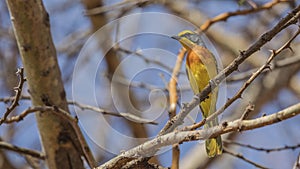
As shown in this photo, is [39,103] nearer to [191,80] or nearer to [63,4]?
[191,80]

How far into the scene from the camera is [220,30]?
11.1 feet

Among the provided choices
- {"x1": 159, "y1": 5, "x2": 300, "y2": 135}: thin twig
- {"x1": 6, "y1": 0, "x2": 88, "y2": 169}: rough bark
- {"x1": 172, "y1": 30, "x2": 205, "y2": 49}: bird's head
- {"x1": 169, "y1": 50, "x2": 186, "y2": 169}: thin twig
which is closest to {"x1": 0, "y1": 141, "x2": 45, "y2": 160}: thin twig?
{"x1": 6, "y1": 0, "x2": 88, "y2": 169}: rough bark

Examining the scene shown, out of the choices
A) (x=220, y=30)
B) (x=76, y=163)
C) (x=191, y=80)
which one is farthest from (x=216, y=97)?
(x=220, y=30)

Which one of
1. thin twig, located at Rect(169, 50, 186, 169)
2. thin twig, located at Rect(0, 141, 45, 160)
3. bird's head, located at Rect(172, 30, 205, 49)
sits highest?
bird's head, located at Rect(172, 30, 205, 49)

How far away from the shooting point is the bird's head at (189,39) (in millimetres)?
1534

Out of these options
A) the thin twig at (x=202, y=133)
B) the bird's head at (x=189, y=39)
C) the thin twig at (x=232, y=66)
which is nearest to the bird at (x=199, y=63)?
the bird's head at (x=189, y=39)

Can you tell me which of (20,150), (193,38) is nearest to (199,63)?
(193,38)

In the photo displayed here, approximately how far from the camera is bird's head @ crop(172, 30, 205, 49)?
5.03 ft

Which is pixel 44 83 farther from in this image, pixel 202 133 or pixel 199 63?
pixel 202 133

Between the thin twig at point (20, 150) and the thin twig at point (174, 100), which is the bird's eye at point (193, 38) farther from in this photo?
the thin twig at point (20, 150)

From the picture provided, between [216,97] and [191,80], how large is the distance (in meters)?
0.16

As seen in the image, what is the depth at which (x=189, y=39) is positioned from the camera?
1.55 m

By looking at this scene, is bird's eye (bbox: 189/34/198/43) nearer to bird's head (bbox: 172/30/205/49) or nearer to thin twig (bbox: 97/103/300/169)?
bird's head (bbox: 172/30/205/49)

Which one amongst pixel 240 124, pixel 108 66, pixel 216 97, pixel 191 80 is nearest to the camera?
pixel 240 124
